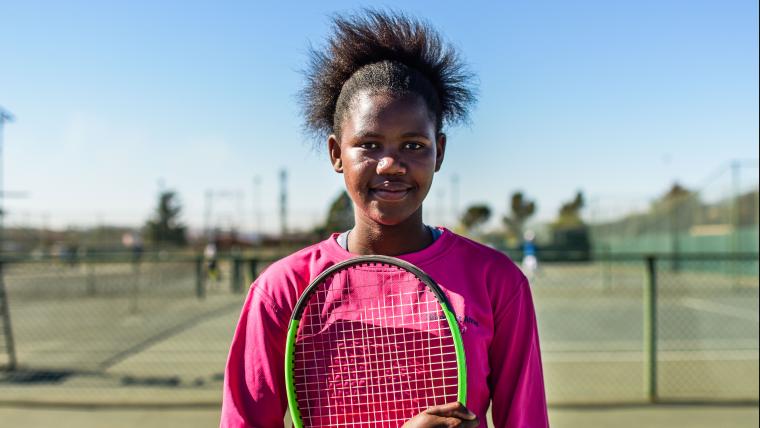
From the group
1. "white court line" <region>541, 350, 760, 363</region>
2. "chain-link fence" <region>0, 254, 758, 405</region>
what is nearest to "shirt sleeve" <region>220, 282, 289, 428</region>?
"chain-link fence" <region>0, 254, 758, 405</region>

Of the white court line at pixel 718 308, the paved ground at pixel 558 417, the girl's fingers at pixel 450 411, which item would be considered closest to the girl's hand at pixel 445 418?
the girl's fingers at pixel 450 411

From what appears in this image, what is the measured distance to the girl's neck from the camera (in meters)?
1.82

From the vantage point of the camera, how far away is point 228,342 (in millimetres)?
9320

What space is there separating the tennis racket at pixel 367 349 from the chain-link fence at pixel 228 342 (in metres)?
4.32

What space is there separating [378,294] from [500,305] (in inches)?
13.4

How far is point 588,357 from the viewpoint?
8188 mm

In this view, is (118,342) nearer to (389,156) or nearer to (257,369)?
(257,369)

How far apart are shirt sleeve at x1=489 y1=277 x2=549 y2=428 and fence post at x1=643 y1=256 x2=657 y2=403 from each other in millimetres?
4886

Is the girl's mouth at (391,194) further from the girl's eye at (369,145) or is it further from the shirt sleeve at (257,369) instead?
the shirt sleeve at (257,369)

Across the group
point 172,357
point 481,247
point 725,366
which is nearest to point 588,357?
point 725,366

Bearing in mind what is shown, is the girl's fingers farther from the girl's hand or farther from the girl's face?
the girl's face

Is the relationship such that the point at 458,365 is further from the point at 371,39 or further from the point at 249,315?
the point at 371,39

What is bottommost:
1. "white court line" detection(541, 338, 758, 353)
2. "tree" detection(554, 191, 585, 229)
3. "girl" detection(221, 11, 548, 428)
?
"white court line" detection(541, 338, 758, 353)

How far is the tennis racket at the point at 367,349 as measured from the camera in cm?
169
